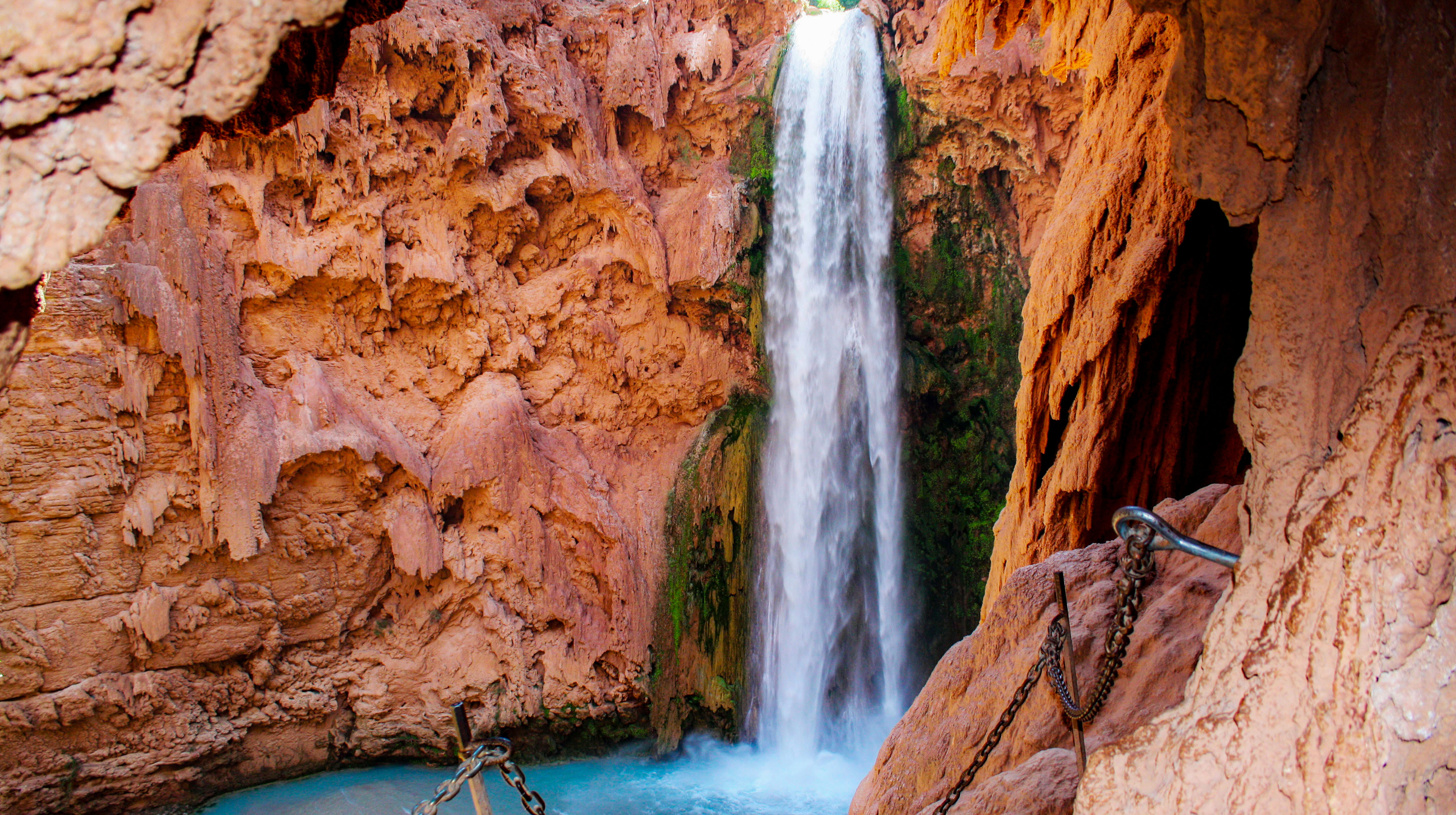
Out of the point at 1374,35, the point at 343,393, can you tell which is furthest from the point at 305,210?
the point at 1374,35

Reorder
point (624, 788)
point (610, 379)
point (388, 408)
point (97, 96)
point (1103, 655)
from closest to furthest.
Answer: point (97, 96)
point (1103, 655)
point (624, 788)
point (388, 408)
point (610, 379)

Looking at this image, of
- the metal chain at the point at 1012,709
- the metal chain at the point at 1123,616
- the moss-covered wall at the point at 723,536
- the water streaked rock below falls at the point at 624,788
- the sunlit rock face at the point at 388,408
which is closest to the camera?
the metal chain at the point at 1123,616

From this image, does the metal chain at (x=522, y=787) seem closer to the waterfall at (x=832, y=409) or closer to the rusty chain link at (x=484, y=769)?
the rusty chain link at (x=484, y=769)

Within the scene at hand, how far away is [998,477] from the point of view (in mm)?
10383

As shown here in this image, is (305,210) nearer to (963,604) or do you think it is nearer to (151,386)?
(151,386)

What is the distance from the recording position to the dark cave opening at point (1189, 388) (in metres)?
4.29

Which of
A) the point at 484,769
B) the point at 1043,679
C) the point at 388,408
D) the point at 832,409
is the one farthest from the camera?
the point at 832,409

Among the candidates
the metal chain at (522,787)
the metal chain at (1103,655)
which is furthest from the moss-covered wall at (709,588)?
the metal chain at (1103,655)

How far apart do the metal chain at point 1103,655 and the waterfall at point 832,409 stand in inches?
297

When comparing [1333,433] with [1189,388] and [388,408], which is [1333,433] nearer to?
[1189,388]

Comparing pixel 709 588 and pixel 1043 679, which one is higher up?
pixel 1043 679

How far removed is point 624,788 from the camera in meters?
8.93

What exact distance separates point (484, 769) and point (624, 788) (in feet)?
23.0

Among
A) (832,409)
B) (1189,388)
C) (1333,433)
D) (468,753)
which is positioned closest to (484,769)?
(468,753)
